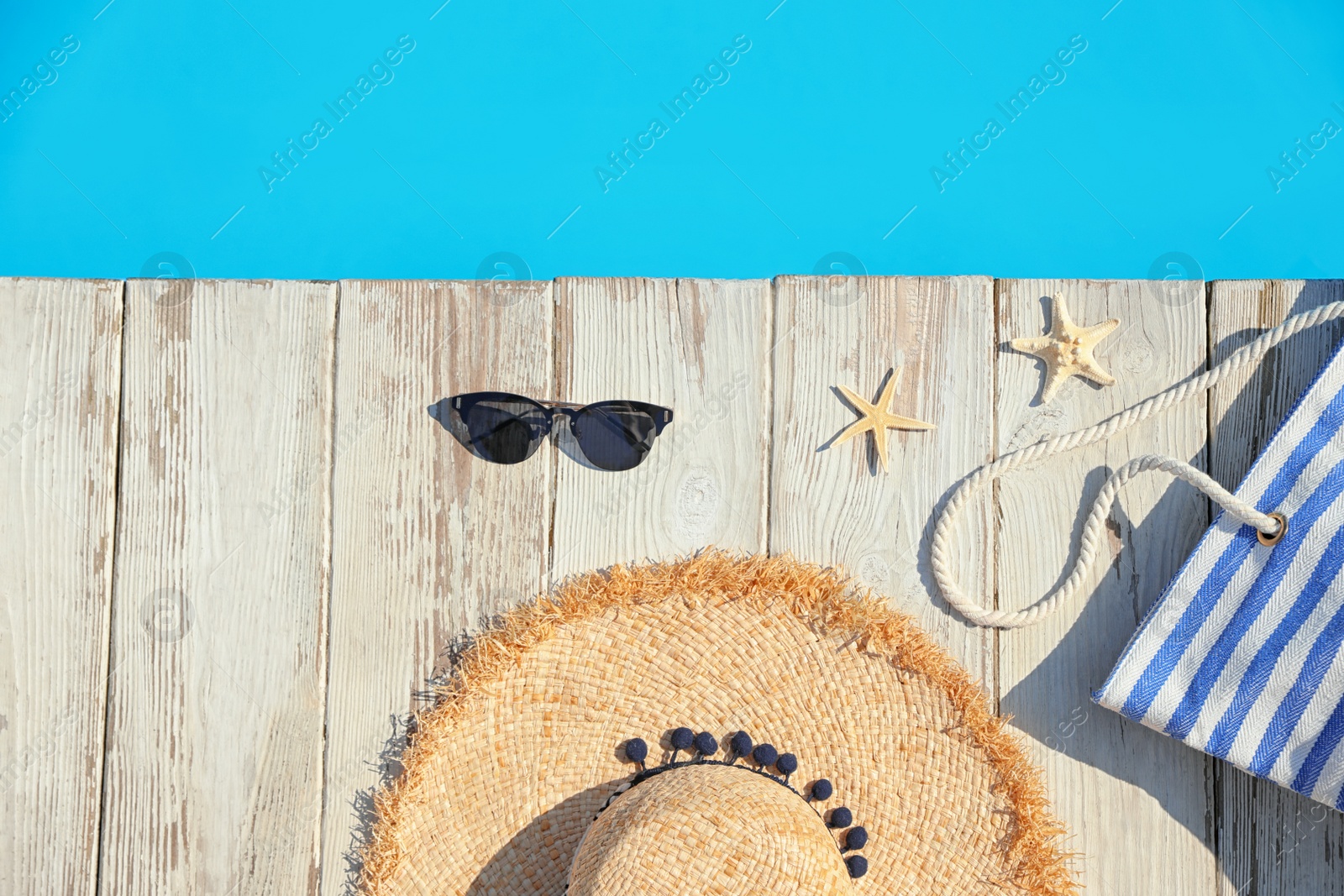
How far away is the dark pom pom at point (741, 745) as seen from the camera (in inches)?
51.8

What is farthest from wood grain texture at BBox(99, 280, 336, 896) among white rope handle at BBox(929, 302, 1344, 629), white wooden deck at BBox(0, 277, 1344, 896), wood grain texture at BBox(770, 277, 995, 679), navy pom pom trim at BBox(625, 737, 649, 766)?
white rope handle at BBox(929, 302, 1344, 629)

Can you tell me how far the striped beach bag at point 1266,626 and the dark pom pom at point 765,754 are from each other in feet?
2.01

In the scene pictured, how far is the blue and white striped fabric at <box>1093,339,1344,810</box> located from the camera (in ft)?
4.43

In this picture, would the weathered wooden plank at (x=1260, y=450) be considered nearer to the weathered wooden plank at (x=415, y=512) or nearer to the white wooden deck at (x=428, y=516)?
the white wooden deck at (x=428, y=516)

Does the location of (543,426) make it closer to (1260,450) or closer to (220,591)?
(220,591)

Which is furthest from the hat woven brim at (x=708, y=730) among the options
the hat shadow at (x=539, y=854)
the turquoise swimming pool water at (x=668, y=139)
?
the turquoise swimming pool water at (x=668, y=139)

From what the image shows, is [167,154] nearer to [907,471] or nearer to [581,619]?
[581,619]

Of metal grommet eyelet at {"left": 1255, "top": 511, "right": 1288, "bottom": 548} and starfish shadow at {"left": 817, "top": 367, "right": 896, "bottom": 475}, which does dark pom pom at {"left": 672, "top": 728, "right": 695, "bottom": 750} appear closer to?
starfish shadow at {"left": 817, "top": 367, "right": 896, "bottom": 475}

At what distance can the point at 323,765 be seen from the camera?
1.48 metres

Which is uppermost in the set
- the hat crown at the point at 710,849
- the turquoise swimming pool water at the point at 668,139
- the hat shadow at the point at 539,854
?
the turquoise swimming pool water at the point at 668,139

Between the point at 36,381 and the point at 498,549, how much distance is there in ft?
3.17

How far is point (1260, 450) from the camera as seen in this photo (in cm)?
153

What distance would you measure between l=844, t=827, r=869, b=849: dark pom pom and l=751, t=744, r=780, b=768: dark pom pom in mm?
170

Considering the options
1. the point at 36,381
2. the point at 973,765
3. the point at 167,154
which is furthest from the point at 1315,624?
the point at 167,154
